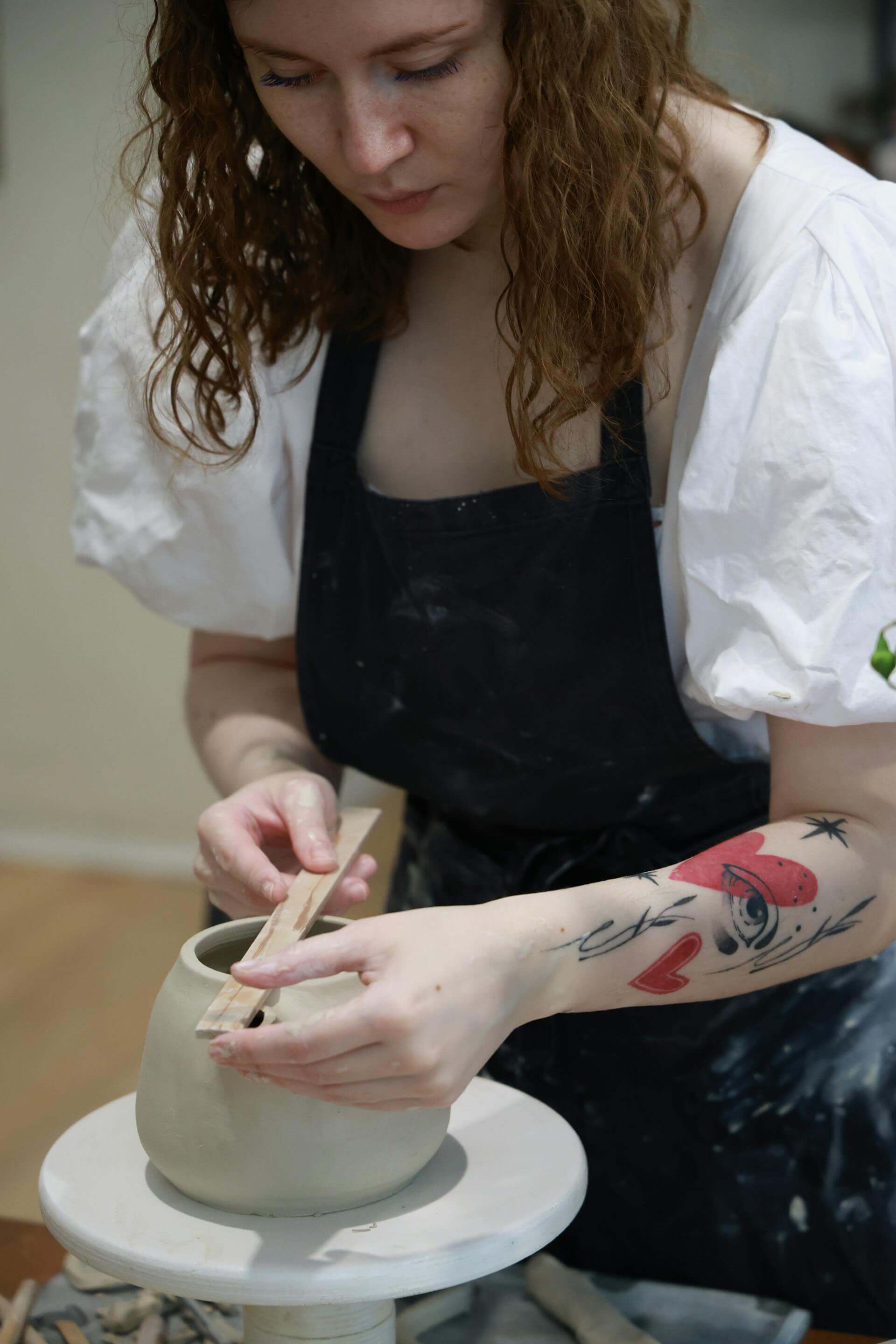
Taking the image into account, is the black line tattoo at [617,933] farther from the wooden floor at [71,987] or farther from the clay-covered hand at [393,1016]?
the wooden floor at [71,987]

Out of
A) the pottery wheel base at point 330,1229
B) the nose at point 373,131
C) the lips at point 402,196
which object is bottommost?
the pottery wheel base at point 330,1229

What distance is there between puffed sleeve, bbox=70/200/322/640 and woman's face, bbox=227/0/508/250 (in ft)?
0.82

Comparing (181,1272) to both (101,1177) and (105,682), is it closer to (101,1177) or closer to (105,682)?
(101,1177)

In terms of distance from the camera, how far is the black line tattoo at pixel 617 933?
2.57 feet

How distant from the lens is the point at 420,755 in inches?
43.1

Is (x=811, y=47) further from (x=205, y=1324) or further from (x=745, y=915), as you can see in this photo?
(x=205, y=1324)

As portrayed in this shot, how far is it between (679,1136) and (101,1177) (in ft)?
1.51

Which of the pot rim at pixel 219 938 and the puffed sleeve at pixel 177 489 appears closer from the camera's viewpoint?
the pot rim at pixel 219 938

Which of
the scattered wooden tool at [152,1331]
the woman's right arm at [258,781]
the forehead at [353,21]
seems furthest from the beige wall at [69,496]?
the forehead at [353,21]

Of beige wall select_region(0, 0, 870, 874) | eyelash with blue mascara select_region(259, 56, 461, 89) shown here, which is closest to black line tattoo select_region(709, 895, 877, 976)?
eyelash with blue mascara select_region(259, 56, 461, 89)

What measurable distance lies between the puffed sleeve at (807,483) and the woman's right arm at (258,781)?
11.3 inches

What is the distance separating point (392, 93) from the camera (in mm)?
810

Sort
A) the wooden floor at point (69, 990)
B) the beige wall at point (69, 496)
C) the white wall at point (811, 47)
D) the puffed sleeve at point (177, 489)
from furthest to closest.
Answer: the beige wall at point (69, 496) < the white wall at point (811, 47) < the wooden floor at point (69, 990) < the puffed sleeve at point (177, 489)

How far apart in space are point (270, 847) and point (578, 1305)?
376 mm
